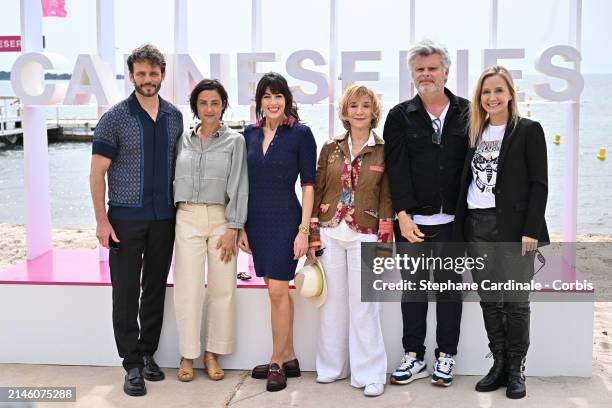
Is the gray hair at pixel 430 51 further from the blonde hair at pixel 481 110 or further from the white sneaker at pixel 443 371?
the white sneaker at pixel 443 371

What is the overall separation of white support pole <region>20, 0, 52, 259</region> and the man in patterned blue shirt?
1.37m

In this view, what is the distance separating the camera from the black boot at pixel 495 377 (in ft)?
11.6

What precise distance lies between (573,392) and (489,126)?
1.40 metres

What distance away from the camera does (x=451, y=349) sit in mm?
3617

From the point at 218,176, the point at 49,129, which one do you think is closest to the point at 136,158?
the point at 218,176

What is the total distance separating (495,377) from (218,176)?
1690 mm

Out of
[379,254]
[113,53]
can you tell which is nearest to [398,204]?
[379,254]

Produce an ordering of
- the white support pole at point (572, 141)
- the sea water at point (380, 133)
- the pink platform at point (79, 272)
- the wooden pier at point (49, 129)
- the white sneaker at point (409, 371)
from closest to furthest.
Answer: the white sneaker at point (409, 371), the pink platform at point (79, 272), the white support pole at point (572, 141), the sea water at point (380, 133), the wooden pier at point (49, 129)

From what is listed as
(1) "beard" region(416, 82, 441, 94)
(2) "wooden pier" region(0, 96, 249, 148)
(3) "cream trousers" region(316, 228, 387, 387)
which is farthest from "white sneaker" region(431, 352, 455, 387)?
(2) "wooden pier" region(0, 96, 249, 148)

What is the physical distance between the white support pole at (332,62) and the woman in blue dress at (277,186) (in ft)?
2.81

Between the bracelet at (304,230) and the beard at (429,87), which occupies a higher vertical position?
the beard at (429,87)

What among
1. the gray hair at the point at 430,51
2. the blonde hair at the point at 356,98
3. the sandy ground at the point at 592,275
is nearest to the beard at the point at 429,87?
the gray hair at the point at 430,51

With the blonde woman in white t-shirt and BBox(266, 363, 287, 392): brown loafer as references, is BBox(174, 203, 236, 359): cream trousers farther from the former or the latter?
the blonde woman in white t-shirt

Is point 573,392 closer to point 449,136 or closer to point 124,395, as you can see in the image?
point 449,136
